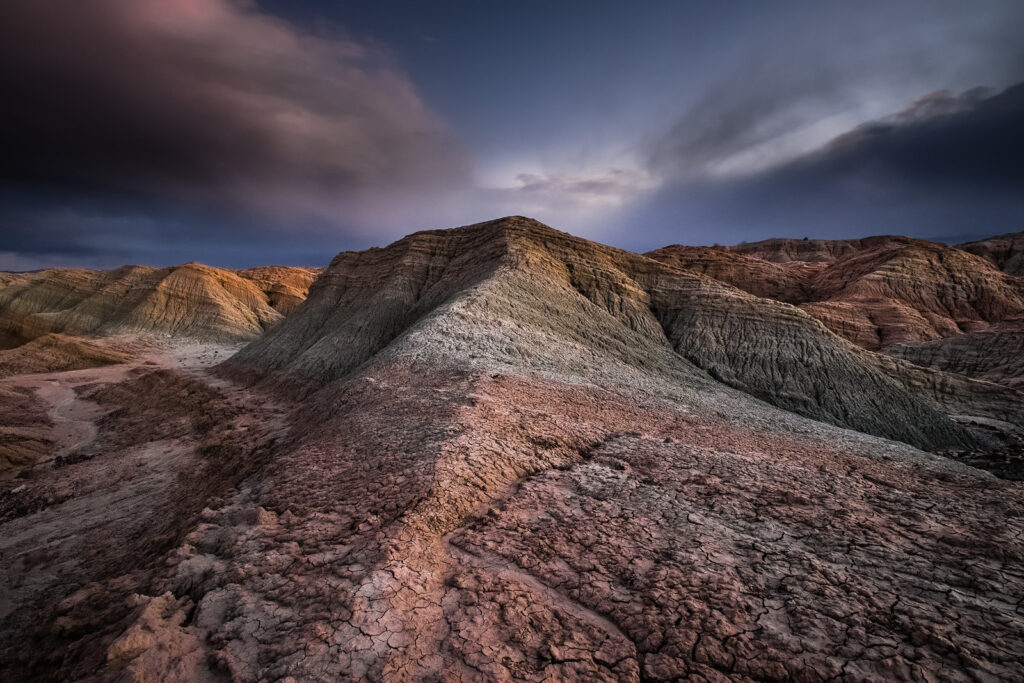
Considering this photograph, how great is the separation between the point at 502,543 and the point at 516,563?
13.6 inches

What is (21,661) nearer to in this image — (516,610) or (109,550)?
(109,550)

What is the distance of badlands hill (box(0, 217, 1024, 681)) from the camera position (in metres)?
3.13

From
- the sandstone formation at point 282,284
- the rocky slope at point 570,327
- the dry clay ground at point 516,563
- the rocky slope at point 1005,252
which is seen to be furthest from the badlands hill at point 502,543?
the rocky slope at point 1005,252

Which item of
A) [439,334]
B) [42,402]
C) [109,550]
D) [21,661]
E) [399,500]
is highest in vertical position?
[439,334]

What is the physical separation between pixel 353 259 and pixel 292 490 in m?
25.3

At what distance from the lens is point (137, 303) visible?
1746 inches

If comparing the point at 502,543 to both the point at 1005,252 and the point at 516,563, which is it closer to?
the point at 516,563

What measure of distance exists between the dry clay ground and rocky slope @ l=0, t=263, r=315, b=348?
4390 centimetres

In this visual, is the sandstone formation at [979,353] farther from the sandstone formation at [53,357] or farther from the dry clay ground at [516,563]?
the sandstone formation at [53,357]

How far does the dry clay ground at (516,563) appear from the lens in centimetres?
309

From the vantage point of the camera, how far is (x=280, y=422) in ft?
40.5

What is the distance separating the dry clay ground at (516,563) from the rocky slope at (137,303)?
43902mm

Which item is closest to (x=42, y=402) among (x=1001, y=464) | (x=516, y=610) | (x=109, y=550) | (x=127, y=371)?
(x=127, y=371)

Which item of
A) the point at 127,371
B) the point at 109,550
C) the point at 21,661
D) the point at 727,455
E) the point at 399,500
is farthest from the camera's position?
the point at 127,371
